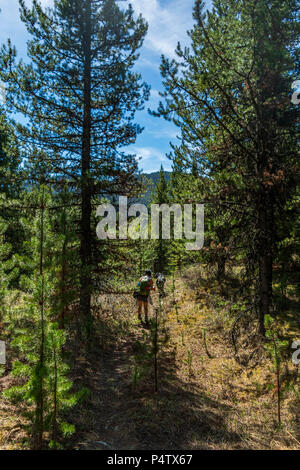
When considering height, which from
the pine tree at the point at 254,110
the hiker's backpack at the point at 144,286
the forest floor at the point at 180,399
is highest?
the pine tree at the point at 254,110

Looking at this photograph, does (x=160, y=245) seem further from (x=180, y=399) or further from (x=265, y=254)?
(x=180, y=399)

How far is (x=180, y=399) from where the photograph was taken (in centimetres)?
Result: 502

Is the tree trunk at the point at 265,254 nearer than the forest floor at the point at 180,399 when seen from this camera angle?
No

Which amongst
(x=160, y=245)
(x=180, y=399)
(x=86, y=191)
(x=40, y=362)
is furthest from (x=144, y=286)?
(x=160, y=245)

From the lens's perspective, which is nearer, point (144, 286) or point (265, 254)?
point (265, 254)

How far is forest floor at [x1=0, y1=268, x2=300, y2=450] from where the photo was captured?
3941mm

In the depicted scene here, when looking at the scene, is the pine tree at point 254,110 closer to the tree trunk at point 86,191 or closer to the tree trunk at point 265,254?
the tree trunk at point 265,254

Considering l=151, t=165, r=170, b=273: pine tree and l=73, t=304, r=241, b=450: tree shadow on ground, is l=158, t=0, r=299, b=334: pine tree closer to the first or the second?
l=73, t=304, r=241, b=450: tree shadow on ground

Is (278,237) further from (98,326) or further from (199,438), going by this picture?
(98,326)

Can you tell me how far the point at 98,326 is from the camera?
30.0 feet

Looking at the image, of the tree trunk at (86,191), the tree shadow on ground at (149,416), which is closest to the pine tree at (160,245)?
the tree trunk at (86,191)

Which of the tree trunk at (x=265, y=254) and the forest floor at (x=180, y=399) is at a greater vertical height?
the tree trunk at (x=265, y=254)

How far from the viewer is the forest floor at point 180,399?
12.9ft

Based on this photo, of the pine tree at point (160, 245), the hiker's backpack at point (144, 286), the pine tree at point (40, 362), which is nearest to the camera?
the pine tree at point (40, 362)
